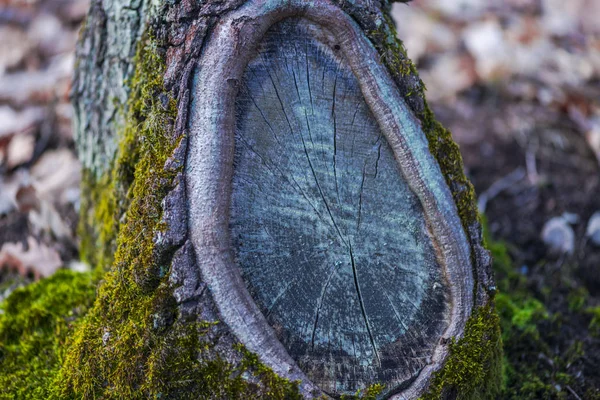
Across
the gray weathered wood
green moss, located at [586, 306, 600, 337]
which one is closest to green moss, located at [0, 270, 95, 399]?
the gray weathered wood

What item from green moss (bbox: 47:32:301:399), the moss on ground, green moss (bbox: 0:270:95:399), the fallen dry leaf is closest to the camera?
green moss (bbox: 47:32:301:399)

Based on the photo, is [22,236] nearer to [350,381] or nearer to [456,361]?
[350,381]

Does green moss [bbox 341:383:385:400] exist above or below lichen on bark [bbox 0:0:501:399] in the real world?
below

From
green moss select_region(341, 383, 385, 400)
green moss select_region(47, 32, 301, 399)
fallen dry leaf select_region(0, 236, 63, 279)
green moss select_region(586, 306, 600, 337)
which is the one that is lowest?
green moss select_region(586, 306, 600, 337)

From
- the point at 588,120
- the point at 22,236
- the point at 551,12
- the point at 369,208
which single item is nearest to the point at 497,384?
the point at 369,208

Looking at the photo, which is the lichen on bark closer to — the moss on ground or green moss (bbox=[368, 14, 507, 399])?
green moss (bbox=[368, 14, 507, 399])

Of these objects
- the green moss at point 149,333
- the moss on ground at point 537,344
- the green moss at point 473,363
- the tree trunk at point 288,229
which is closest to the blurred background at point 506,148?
the moss on ground at point 537,344

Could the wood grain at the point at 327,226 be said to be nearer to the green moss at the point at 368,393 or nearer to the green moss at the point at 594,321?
the green moss at the point at 368,393

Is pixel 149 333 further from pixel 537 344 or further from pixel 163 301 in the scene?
pixel 537 344
